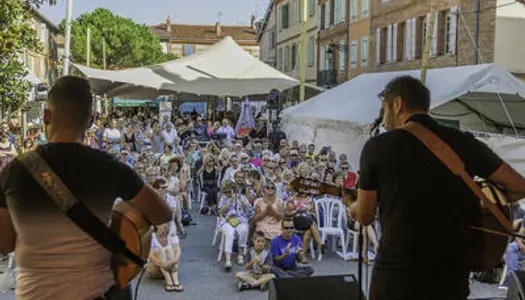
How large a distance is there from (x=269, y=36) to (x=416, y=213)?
4969 cm

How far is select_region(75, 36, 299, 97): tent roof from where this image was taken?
53.0 ft

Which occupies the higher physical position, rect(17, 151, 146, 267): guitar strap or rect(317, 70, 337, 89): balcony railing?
rect(317, 70, 337, 89): balcony railing

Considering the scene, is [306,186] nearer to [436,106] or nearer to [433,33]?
[436,106]

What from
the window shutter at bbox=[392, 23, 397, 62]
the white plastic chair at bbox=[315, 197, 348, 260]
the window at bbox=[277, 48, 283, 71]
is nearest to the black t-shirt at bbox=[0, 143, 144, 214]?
the white plastic chair at bbox=[315, 197, 348, 260]

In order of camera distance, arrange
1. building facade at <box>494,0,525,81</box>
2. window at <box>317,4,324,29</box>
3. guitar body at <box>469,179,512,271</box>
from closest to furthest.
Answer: guitar body at <box>469,179,512,271</box> → building facade at <box>494,0,525,81</box> → window at <box>317,4,324,29</box>

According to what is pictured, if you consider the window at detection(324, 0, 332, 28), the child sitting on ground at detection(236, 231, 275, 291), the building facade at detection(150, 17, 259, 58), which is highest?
the building facade at detection(150, 17, 259, 58)

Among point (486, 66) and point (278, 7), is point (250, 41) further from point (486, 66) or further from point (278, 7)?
point (486, 66)

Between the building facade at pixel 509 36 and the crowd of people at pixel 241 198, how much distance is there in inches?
316

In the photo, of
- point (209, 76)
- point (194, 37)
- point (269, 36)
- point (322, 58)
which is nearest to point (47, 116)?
point (209, 76)

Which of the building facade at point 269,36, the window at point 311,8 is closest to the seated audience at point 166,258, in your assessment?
the window at point 311,8

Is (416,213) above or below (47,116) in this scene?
below

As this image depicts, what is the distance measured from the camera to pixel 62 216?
2.18 m

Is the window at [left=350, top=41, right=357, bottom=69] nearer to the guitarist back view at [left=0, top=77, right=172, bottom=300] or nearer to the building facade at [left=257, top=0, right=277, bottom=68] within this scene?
the building facade at [left=257, top=0, right=277, bottom=68]

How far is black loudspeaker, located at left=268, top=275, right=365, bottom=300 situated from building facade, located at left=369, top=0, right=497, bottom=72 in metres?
13.7
